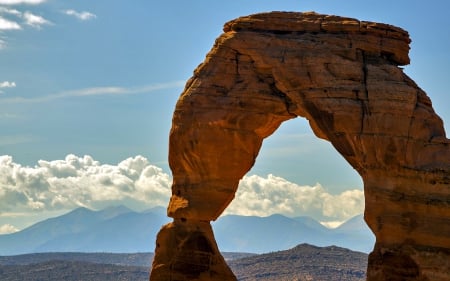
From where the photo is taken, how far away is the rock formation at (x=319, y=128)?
45844 millimetres

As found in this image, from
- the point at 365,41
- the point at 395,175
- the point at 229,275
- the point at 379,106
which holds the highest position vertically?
the point at 365,41

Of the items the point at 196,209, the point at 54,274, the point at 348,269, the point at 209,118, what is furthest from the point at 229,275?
the point at 54,274

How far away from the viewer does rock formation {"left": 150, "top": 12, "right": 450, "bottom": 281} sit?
45844mm

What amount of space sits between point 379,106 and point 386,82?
113 cm

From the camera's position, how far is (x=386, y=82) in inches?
1865

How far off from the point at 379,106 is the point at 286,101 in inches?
183

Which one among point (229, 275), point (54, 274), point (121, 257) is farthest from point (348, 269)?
point (121, 257)

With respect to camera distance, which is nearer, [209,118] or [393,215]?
[393,215]

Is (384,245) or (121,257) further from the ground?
(121,257)

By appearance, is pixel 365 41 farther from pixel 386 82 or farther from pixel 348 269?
pixel 348 269

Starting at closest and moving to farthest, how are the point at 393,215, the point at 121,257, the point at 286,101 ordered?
the point at 393,215 < the point at 286,101 < the point at 121,257

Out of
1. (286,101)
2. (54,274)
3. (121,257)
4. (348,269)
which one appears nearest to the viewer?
(286,101)

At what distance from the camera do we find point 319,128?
48438 mm

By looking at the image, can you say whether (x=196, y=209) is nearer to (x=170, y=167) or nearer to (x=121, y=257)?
(x=170, y=167)
